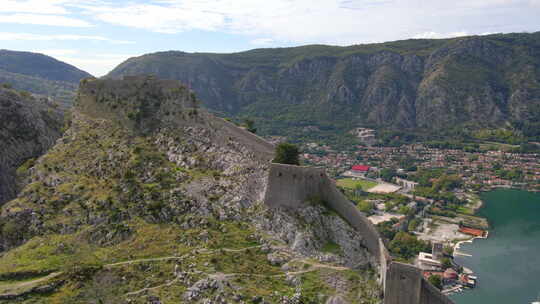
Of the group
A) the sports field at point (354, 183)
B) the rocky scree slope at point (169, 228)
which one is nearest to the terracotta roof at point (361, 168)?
the sports field at point (354, 183)

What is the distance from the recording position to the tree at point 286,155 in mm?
36094

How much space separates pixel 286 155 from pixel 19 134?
4188 cm

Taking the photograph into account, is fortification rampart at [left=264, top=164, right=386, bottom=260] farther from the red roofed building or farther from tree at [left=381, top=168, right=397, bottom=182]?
the red roofed building

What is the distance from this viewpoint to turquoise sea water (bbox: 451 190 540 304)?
6047cm

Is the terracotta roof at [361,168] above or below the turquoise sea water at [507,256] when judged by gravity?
above

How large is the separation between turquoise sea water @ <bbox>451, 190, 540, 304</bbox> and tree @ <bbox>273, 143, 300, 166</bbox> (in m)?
35.5

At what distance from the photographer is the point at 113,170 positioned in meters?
41.0

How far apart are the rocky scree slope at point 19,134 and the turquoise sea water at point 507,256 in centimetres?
5816

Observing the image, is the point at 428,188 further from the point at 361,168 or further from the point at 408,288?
the point at 408,288

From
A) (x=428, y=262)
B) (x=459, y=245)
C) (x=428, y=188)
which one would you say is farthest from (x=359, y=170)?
(x=428, y=262)

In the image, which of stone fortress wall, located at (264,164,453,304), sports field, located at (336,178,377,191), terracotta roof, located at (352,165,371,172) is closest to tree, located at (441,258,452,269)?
stone fortress wall, located at (264,164,453,304)

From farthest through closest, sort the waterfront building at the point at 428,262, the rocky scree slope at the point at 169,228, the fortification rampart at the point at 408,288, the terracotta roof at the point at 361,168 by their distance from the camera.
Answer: the terracotta roof at the point at 361,168, the waterfront building at the point at 428,262, the rocky scree slope at the point at 169,228, the fortification rampart at the point at 408,288

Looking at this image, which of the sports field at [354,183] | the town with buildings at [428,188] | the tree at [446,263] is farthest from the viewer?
the sports field at [354,183]

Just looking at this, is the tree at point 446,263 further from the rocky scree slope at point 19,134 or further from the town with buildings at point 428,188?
the rocky scree slope at point 19,134
